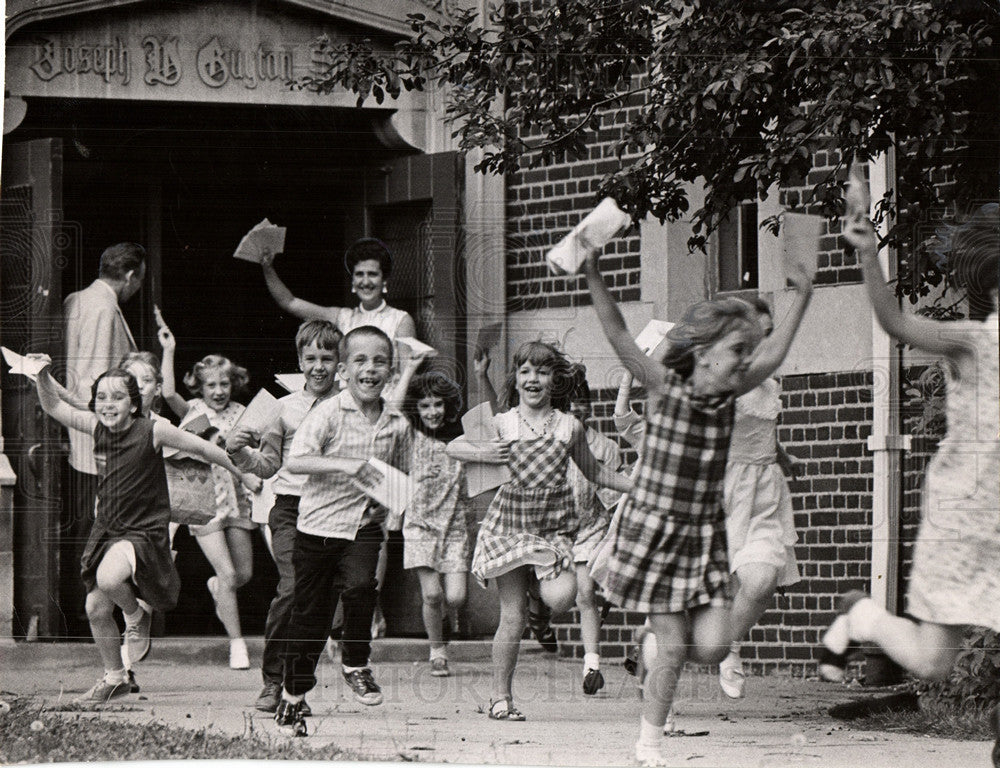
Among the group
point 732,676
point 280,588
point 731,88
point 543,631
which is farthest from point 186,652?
point 731,88

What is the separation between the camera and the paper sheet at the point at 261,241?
28.2ft

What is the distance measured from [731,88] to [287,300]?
2119mm

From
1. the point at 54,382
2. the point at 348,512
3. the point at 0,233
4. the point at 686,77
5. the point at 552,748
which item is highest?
the point at 686,77

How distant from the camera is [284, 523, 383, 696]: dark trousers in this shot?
805cm

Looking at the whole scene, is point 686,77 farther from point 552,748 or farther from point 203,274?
point 552,748

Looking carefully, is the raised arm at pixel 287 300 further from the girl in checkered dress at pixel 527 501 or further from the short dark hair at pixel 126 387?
the girl in checkered dress at pixel 527 501

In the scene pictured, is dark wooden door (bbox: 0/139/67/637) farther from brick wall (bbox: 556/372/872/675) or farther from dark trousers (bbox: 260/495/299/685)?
brick wall (bbox: 556/372/872/675)

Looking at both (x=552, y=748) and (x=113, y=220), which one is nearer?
(x=552, y=748)

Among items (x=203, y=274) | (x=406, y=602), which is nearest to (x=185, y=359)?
(x=203, y=274)

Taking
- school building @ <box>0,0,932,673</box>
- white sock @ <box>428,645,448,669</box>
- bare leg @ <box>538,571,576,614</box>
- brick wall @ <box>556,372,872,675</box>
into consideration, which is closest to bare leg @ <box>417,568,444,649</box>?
white sock @ <box>428,645,448,669</box>

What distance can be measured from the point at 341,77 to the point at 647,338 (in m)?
2.01

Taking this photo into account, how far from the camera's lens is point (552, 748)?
308 inches

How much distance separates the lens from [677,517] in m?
7.07

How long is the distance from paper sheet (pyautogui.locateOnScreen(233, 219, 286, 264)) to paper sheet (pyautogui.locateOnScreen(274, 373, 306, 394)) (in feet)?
1.72
